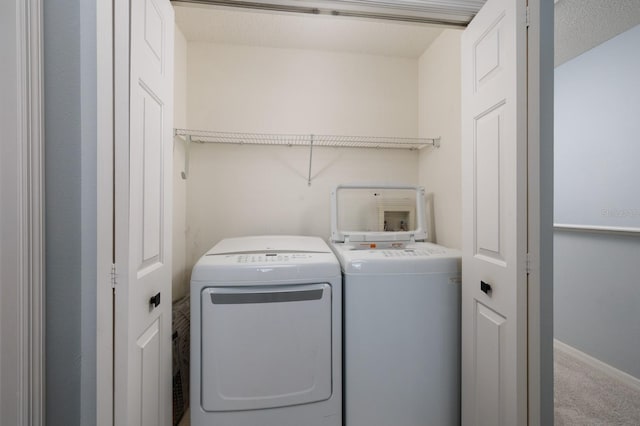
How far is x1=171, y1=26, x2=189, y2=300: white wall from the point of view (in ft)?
5.70

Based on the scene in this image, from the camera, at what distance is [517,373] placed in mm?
895

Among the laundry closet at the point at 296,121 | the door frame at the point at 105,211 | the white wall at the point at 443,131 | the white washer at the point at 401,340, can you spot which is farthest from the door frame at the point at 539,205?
the door frame at the point at 105,211

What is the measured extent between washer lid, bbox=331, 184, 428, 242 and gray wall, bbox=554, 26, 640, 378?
4.61 feet

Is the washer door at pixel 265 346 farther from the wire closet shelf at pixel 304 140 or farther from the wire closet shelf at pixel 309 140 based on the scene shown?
the wire closet shelf at pixel 309 140

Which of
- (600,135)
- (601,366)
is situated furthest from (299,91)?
(601,366)

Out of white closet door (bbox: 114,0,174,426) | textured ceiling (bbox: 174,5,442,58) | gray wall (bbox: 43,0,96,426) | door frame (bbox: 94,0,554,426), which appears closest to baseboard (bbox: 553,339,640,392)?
door frame (bbox: 94,0,554,426)

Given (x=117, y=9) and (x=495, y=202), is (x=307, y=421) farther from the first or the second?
(x=117, y=9)

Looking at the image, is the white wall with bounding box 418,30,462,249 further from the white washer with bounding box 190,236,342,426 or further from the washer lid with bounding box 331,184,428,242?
the white washer with bounding box 190,236,342,426

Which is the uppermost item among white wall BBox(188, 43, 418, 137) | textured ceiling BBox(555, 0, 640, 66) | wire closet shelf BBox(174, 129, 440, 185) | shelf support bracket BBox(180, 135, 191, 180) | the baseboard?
textured ceiling BBox(555, 0, 640, 66)

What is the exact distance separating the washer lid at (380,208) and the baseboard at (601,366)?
5.59 ft

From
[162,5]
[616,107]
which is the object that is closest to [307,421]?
[162,5]

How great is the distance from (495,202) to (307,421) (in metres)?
1.36

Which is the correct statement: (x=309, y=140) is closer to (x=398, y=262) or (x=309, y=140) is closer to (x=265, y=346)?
(x=398, y=262)

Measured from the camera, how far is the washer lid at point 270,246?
1.41 m
